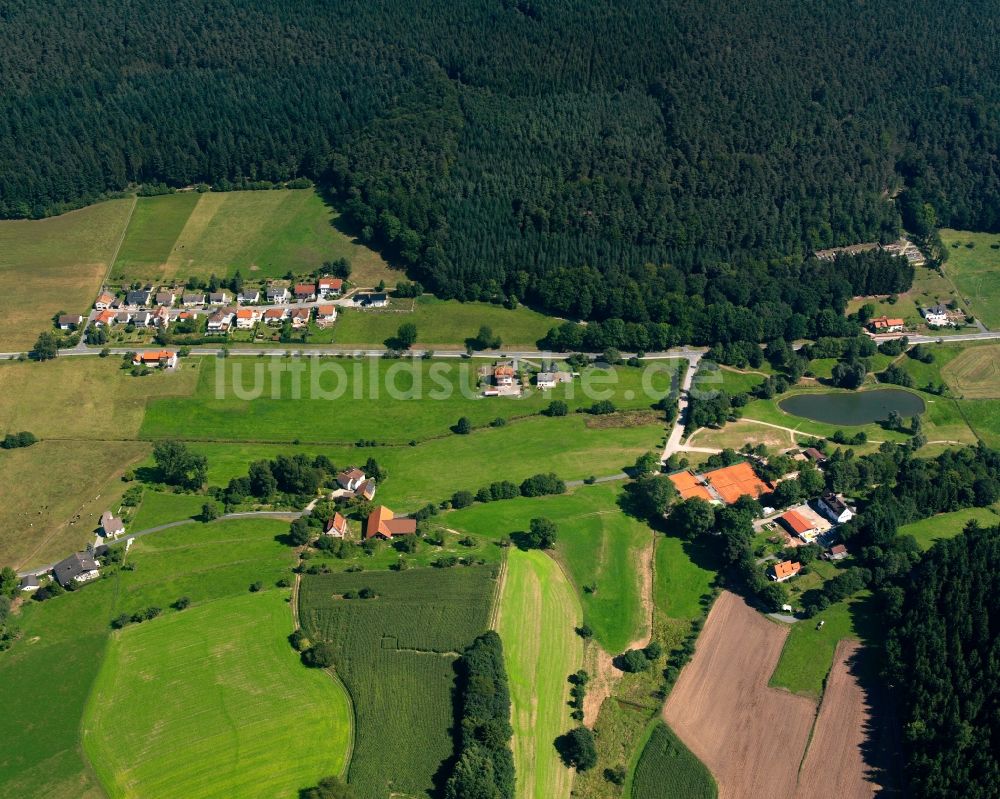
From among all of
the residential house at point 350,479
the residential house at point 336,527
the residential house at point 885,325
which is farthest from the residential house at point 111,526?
the residential house at point 885,325

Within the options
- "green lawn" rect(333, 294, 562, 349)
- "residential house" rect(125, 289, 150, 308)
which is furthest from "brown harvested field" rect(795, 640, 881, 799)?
"residential house" rect(125, 289, 150, 308)

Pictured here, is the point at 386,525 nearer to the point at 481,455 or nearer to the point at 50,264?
the point at 481,455

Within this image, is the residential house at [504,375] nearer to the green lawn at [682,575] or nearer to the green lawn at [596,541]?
the green lawn at [596,541]

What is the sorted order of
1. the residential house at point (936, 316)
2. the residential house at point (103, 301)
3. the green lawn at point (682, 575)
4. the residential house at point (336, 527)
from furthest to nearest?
the residential house at point (936, 316)
the residential house at point (103, 301)
the residential house at point (336, 527)
the green lawn at point (682, 575)

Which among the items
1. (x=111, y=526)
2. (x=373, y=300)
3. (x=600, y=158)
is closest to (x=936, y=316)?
(x=600, y=158)

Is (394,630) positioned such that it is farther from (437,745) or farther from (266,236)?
(266,236)

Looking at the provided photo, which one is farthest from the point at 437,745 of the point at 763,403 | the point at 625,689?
the point at 763,403
